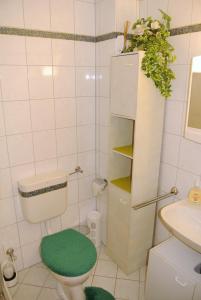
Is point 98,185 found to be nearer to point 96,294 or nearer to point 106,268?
point 106,268

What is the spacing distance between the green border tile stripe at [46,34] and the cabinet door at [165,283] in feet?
5.52

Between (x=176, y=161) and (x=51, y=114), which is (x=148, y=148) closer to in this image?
(x=176, y=161)

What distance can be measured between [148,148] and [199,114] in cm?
45

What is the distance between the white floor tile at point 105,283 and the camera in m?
1.90

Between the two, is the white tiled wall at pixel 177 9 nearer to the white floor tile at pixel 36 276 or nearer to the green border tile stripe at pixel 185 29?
the green border tile stripe at pixel 185 29

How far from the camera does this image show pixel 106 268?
2092mm

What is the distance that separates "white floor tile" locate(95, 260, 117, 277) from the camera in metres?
2.04

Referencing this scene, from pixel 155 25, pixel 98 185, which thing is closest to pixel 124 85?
pixel 155 25

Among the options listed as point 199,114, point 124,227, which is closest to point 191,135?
point 199,114

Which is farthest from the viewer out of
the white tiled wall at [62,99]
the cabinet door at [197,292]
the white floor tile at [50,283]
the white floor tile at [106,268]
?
the white floor tile at [106,268]

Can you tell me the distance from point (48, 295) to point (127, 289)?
617 millimetres

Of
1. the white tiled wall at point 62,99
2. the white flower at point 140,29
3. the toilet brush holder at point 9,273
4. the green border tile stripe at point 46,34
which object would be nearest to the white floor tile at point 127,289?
the white tiled wall at point 62,99

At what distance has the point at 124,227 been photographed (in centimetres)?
195

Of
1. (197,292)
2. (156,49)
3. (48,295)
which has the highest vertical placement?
(156,49)
